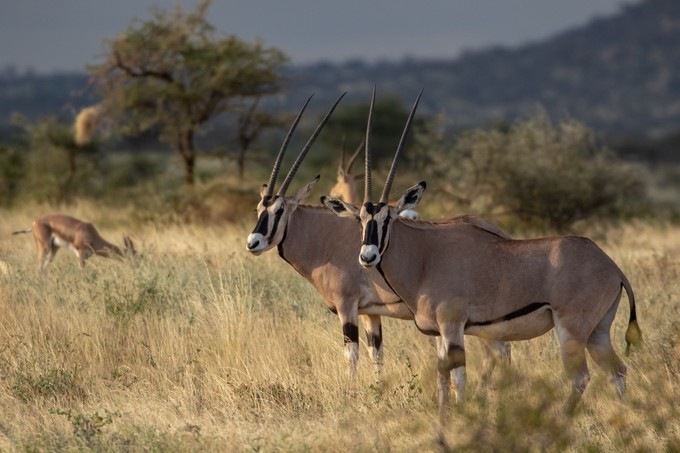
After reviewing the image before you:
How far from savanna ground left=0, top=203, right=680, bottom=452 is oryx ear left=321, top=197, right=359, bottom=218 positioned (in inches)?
48.0

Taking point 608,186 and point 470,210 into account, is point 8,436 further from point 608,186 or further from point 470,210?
point 608,186

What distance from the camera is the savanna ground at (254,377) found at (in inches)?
235

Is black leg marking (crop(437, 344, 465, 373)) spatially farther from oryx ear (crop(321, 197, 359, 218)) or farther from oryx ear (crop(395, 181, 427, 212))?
oryx ear (crop(321, 197, 359, 218))

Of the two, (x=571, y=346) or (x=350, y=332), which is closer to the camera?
(x=571, y=346)

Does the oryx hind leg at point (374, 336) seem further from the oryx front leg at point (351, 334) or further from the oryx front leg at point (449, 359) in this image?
the oryx front leg at point (449, 359)

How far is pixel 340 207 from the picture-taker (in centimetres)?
739

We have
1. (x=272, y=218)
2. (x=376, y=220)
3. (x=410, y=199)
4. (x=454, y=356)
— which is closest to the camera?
(x=454, y=356)

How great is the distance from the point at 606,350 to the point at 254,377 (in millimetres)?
2605

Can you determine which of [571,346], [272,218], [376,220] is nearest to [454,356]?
[571,346]

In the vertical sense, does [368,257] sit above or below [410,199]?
below

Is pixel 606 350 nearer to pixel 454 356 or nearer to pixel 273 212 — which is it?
pixel 454 356

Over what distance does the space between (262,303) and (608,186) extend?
10.4 m

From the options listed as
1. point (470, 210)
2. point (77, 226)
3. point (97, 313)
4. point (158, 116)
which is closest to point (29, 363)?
point (97, 313)

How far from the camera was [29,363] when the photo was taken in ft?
25.6
